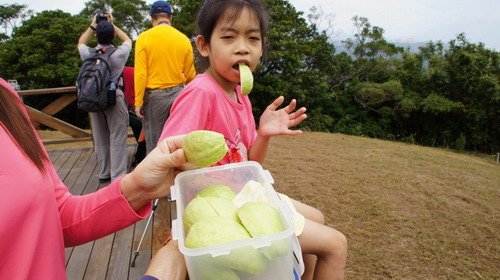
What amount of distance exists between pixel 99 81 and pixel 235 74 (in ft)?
7.42

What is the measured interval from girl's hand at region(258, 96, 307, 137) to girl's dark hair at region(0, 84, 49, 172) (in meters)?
1.09

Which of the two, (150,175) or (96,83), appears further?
(96,83)

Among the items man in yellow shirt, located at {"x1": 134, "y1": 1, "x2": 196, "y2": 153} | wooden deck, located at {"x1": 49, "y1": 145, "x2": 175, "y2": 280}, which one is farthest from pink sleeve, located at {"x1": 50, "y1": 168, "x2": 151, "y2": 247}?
man in yellow shirt, located at {"x1": 134, "y1": 1, "x2": 196, "y2": 153}

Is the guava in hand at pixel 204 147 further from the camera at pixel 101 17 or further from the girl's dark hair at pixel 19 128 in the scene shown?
the camera at pixel 101 17

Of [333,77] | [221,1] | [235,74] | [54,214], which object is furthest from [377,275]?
[333,77]

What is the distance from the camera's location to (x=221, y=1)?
1.90m

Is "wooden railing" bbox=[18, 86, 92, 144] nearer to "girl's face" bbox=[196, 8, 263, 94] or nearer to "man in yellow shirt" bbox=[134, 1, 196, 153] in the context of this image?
"man in yellow shirt" bbox=[134, 1, 196, 153]

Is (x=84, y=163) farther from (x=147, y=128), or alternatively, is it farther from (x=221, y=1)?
(x=221, y=1)

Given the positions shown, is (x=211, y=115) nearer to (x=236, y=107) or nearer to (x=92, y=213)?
(x=236, y=107)

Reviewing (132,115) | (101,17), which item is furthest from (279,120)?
(132,115)

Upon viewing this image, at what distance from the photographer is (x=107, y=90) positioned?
3660mm

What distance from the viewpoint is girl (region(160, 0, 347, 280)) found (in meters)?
1.57

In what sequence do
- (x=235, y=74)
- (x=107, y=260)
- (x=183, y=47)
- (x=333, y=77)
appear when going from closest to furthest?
(x=235, y=74), (x=107, y=260), (x=183, y=47), (x=333, y=77)

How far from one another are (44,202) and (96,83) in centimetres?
284
